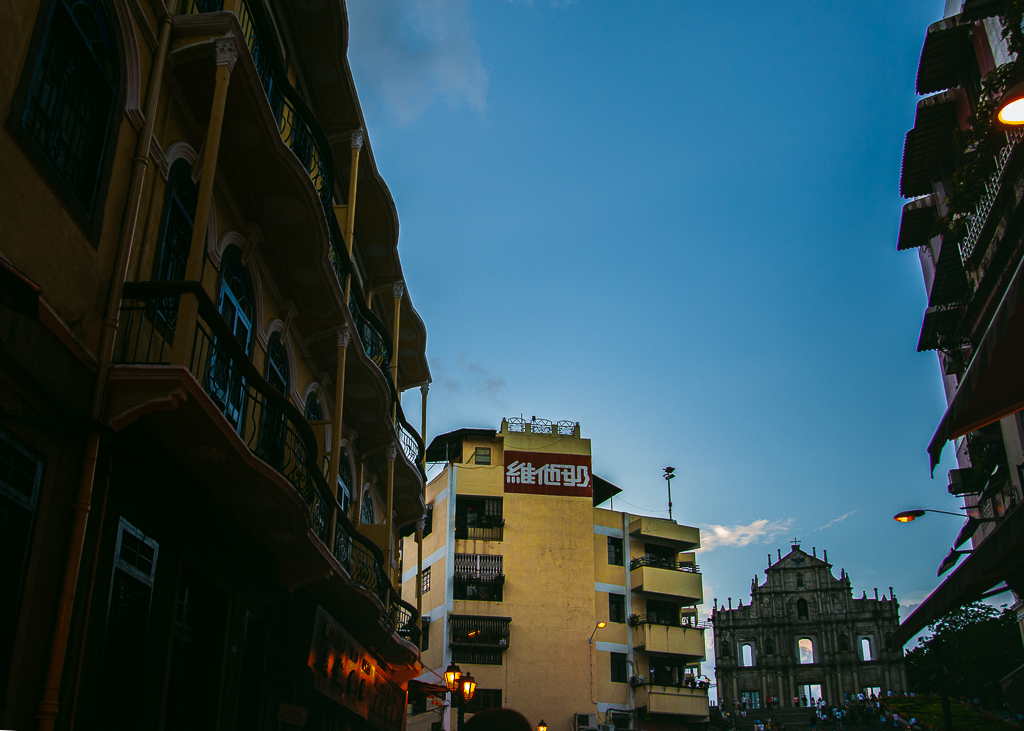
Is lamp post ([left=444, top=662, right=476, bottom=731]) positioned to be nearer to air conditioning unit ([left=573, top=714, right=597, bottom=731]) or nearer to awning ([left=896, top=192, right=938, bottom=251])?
awning ([left=896, top=192, right=938, bottom=251])

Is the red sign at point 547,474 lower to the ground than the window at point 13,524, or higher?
higher

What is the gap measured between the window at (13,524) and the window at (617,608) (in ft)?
126

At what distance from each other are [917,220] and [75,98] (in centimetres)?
2138

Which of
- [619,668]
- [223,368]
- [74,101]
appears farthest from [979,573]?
[619,668]

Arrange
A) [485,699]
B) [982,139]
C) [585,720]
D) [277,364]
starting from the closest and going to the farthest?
[277,364] < [982,139] < [485,699] < [585,720]

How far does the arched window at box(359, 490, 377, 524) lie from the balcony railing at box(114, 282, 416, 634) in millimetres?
5288

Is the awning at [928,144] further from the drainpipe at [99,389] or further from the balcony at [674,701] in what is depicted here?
the balcony at [674,701]

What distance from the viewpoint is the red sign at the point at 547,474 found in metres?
42.6

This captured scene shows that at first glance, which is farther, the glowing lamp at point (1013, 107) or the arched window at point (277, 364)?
the arched window at point (277, 364)

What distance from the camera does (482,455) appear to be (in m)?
44.9

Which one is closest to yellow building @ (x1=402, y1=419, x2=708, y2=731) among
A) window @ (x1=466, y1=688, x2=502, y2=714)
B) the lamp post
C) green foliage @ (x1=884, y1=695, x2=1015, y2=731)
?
window @ (x1=466, y1=688, x2=502, y2=714)

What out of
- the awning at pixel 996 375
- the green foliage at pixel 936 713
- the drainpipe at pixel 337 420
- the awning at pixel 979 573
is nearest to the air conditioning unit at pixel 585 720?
the green foliage at pixel 936 713

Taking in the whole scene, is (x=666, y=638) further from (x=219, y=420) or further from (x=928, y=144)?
(x=219, y=420)

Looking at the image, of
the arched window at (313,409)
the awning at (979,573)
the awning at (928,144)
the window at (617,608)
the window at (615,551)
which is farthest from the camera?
the window at (615,551)
